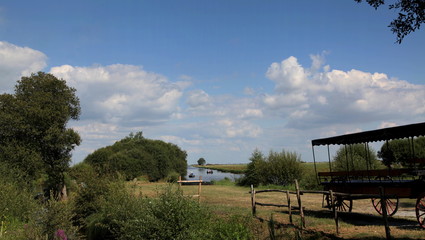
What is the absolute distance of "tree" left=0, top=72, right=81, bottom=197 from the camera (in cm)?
2864

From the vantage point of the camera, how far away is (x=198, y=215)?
1112 centimetres

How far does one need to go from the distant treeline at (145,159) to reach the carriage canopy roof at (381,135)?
3389 cm

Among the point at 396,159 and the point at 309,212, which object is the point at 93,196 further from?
the point at 396,159

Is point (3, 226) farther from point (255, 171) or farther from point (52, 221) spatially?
point (255, 171)

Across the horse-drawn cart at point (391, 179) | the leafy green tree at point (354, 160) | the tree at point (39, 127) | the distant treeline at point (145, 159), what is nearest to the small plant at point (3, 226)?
the tree at point (39, 127)

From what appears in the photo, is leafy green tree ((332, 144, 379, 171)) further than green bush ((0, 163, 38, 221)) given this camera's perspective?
Yes

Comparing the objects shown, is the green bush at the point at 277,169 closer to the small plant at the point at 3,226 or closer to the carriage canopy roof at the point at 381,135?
the carriage canopy roof at the point at 381,135

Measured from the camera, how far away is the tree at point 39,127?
94.0ft

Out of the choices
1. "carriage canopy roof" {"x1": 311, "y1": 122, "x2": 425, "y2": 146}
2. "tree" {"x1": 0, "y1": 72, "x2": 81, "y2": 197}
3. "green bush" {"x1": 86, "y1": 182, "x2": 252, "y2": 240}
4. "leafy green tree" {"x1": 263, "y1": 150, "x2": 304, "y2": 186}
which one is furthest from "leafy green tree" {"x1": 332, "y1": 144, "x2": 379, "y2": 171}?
"tree" {"x1": 0, "y1": 72, "x2": 81, "y2": 197}

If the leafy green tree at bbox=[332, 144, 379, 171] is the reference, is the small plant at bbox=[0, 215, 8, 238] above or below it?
below

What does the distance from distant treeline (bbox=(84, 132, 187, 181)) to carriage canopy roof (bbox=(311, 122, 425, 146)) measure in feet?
111

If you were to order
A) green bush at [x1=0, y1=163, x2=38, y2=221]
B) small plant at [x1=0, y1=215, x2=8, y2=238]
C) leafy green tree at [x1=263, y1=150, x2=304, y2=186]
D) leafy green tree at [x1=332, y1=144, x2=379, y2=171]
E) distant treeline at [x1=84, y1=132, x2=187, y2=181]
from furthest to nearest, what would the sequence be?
distant treeline at [x1=84, y1=132, x2=187, y2=181] → leafy green tree at [x1=263, y1=150, x2=304, y2=186] → leafy green tree at [x1=332, y1=144, x2=379, y2=171] → green bush at [x1=0, y1=163, x2=38, y2=221] → small plant at [x1=0, y1=215, x2=8, y2=238]

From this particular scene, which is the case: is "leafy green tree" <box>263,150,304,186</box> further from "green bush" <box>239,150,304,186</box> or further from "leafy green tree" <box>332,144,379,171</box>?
"leafy green tree" <box>332,144,379,171</box>

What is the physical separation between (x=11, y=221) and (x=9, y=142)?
43.7ft
